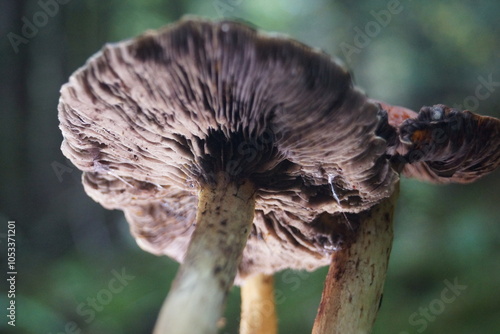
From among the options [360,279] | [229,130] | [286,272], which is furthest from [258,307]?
[286,272]

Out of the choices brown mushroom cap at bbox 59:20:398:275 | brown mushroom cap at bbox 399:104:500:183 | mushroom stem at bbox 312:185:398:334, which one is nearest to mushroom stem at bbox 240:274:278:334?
brown mushroom cap at bbox 59:20:398:275

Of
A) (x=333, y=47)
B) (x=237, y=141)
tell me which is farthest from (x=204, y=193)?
(x=333, y=47)

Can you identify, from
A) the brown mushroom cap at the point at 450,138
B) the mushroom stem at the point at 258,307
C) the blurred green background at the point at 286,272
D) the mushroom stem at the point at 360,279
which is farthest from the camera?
the blurred green background at the point at 286,272

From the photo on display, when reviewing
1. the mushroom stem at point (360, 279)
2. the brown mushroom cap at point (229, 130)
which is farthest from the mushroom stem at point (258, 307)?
the mushroom stem at point (360, 279)

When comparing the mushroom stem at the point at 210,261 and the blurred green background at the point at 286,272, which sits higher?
the blurred green background at the point at 286,272

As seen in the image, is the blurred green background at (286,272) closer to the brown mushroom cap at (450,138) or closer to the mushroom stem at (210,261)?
the brown mushroom cap at (450,138)

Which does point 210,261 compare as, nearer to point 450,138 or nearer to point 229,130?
point 229,130
